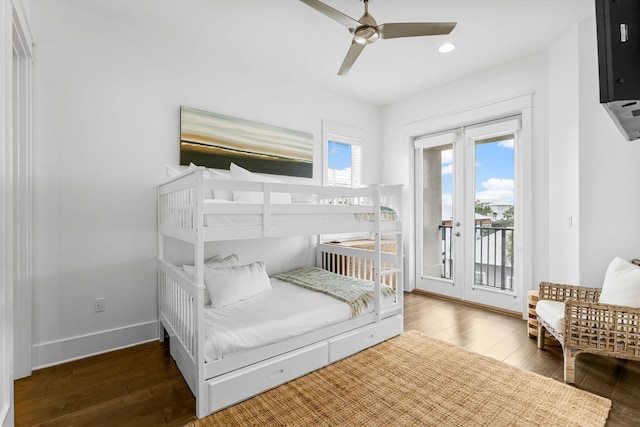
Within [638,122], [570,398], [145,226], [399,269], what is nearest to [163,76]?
[145,226]

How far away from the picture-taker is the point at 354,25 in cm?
197

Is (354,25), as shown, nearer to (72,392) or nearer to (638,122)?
(638,122)

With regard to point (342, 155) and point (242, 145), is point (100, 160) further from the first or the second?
point (342, 155)

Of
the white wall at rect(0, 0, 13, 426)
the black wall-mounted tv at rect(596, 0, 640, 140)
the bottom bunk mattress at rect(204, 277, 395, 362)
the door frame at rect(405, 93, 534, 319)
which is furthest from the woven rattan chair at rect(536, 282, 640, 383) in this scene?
the white wall at rect(0, 0, 13, 426)

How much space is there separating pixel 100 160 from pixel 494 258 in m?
4.08

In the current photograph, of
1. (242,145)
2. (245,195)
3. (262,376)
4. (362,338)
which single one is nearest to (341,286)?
(362,338)

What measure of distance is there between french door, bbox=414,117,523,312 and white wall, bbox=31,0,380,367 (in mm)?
2855

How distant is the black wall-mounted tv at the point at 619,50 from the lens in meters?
0.68

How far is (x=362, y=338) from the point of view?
240 centimetres

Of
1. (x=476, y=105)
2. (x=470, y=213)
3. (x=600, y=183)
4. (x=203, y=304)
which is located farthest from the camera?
(x=470, y=213)

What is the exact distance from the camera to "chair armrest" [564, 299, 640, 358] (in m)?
1.87

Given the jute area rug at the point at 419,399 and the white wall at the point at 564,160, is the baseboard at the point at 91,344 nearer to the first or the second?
the jute area rug at the point at 419,399

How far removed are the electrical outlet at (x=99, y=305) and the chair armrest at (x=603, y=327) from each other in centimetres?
342

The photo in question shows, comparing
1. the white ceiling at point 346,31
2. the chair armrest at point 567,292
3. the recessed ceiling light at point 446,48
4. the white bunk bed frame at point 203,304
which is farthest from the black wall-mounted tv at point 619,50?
the recessed ceiling light at point 446,48
